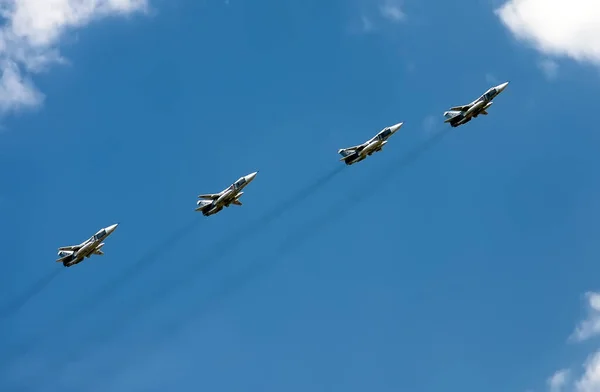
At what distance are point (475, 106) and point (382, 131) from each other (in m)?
15.0

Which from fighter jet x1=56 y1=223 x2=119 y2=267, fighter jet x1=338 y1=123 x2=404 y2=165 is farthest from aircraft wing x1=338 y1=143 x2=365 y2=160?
fighter jet x1=56 y1=223 x2=119 y2=267

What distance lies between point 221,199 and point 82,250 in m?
23.8

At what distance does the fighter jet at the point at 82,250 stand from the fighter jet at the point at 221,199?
676 inches

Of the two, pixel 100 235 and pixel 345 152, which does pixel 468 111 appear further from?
pixel 100 235

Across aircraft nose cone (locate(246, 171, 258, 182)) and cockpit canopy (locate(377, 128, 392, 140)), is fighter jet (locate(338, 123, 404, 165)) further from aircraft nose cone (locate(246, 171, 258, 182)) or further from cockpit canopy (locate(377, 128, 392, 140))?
aircraft nose cone (locate(246, 171, 258, 182))

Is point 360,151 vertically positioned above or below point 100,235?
below

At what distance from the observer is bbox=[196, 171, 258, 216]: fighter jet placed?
17425cm

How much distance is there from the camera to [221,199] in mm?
174375

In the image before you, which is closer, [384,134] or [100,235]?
[384,134]

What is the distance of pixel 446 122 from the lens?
17475 centimetres

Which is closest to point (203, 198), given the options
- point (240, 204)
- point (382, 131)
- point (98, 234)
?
point (240, 204)

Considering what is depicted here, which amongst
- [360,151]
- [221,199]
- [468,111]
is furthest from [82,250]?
[468,111]

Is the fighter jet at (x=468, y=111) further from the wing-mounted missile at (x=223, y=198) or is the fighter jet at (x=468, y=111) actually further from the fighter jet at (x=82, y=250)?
the fighter jet at (x=82, y=250)

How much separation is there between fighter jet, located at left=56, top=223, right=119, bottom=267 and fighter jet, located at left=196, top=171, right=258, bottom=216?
56.3 ft
